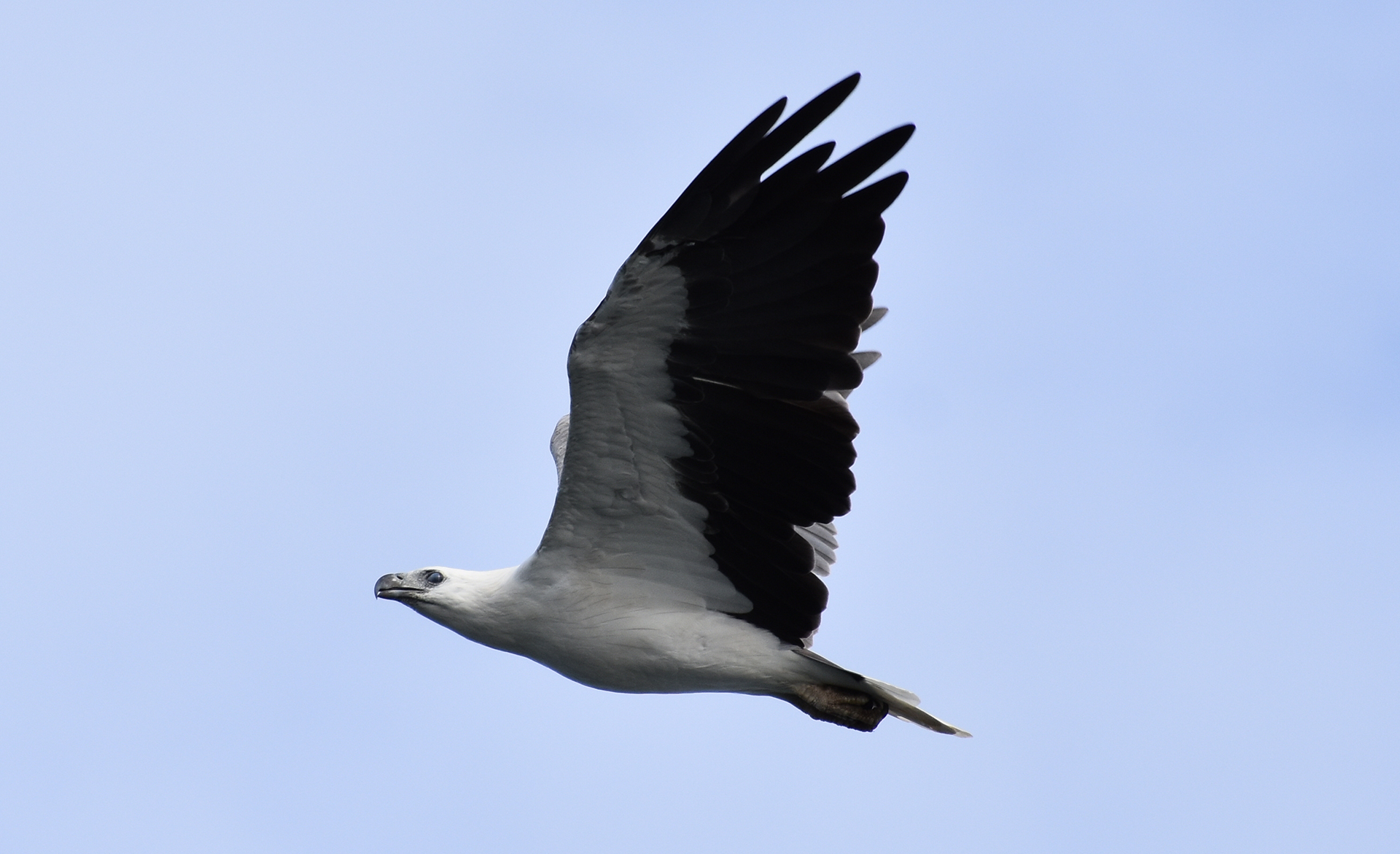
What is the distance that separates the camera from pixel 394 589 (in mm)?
10023

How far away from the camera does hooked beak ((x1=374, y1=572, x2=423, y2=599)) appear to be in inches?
393

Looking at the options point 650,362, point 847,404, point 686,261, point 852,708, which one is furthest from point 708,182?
point 852,708

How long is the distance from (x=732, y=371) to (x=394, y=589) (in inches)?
98.3

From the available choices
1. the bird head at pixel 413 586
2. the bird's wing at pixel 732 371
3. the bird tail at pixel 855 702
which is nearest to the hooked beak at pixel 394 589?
the bird head at pixel 413 586

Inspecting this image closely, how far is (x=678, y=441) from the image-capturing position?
30.2 feet

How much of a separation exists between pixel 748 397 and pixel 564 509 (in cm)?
122

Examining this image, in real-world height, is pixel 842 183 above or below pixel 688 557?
above

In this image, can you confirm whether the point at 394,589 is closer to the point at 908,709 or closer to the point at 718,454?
the point at 718,454

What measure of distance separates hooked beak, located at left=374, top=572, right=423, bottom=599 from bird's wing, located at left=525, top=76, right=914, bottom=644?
828 millimetres

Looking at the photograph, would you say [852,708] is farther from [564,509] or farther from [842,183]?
[842,183]

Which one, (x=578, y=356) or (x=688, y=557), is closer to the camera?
(x=578, y=356)

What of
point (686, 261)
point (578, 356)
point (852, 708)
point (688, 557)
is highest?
point (686, 261)

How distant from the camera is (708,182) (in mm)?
8742

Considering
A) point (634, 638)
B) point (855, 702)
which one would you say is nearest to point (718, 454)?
point (634, 638)
